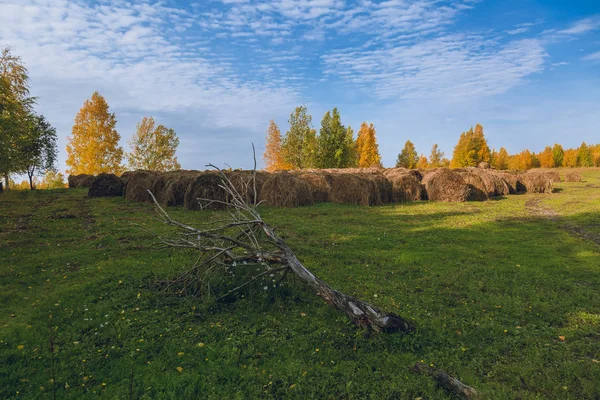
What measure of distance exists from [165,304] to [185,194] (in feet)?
51.2

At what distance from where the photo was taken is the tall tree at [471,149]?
7188cm

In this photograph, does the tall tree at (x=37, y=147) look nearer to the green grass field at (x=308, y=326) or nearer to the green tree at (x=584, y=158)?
the green grass field at (x=308, y=326)

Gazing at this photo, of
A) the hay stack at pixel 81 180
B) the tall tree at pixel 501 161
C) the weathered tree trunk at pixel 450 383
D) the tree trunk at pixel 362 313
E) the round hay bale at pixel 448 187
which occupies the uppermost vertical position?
the tall tree at pixel 501 161

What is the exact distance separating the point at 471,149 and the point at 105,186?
69227mm

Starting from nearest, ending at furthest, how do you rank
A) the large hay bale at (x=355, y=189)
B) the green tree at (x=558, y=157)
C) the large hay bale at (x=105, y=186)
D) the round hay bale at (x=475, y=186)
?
the large hay bale at (x=355, y=189)
the round hay bale at (x=475, y=186)
the large hay bale at (x=105, y=186)
the green tree at (x=558, y=157)

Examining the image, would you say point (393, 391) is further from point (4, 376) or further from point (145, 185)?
point (145, 185)

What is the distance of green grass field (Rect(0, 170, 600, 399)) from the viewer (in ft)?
14.8

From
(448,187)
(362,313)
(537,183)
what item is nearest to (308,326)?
(362,313)

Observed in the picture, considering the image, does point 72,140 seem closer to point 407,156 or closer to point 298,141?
point 298,141

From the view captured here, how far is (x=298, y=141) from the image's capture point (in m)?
61.0

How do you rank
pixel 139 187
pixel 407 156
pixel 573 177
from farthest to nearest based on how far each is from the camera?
pixel 407 156, pixel 573 177, pixel 139 187

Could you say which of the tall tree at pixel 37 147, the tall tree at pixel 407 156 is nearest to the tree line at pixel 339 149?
the tall tree at pixel 407 156

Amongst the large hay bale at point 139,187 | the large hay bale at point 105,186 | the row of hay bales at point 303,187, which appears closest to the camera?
the row of hay bales at point 303,187

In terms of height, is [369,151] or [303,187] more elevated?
[369,151]
